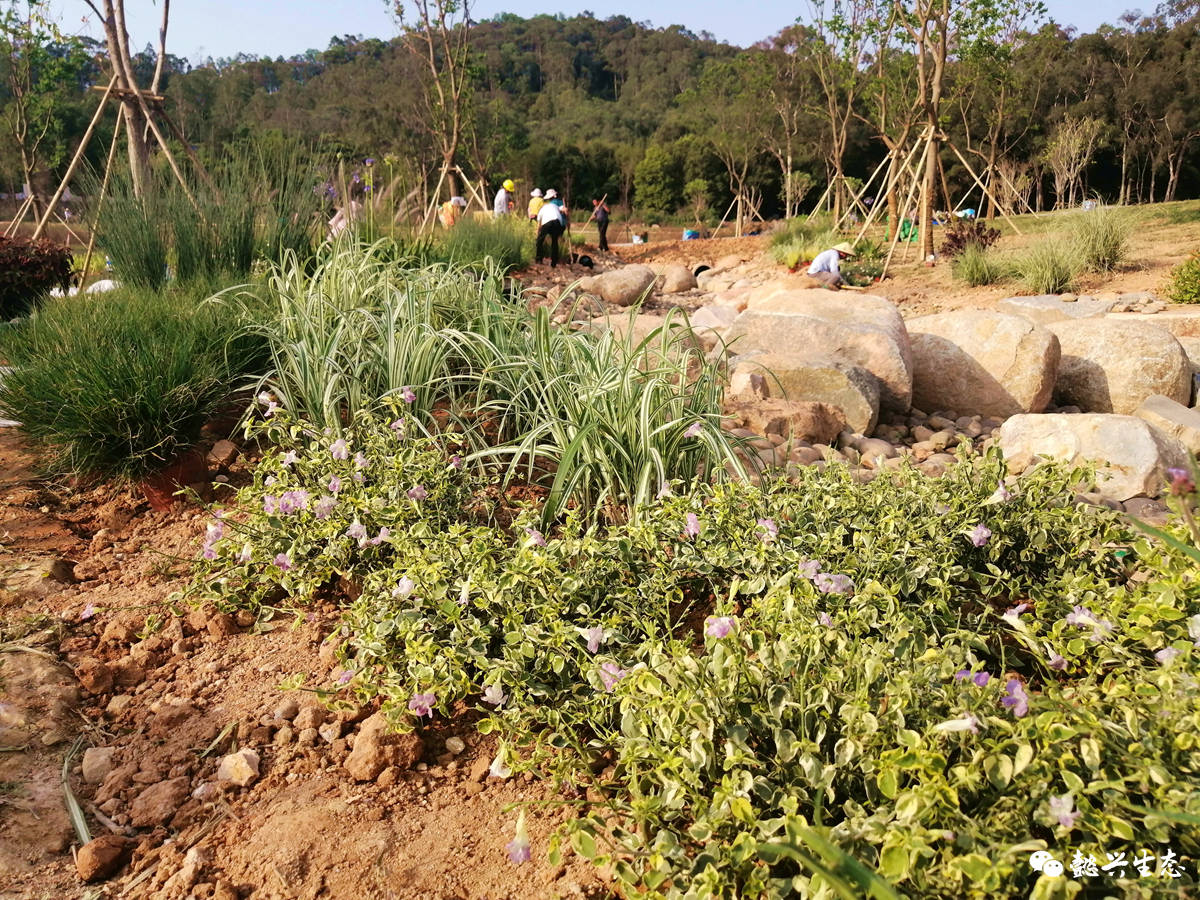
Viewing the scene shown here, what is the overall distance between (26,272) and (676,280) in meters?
7.86

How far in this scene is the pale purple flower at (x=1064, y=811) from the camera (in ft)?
3.42

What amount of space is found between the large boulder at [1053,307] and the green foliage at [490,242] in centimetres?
430

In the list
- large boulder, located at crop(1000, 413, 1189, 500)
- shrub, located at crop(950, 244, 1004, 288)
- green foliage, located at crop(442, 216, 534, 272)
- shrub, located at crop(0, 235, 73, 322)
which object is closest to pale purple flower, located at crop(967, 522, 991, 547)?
large boulder, located at crop(1000, 413, 1189, 500)

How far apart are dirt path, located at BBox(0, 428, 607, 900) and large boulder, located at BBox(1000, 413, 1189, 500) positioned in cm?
300

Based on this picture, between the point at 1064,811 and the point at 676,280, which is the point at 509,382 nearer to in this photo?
the point at 1064,811

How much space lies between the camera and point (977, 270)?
30.0ft

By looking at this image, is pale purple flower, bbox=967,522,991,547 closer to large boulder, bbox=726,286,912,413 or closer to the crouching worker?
large boulder, bbox=726,286,912,413

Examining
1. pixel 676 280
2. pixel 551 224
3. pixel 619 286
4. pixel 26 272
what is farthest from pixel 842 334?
pixel 676 280

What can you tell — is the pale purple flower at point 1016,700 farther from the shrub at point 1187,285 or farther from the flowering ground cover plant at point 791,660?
the shrub at point 1187,285

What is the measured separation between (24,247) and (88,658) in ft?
21.0

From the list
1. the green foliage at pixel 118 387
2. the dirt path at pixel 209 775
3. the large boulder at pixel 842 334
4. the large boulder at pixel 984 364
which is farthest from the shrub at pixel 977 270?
the dirt path at pixel 209 775

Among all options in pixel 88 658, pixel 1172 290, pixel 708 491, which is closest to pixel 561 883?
pixel 708 491

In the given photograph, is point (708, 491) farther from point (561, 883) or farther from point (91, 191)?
point (91, 191)

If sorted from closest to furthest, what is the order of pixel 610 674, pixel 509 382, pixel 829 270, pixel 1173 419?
pixel 610 674
pixel 509 382
pixel 1173 419
pixel 829 270
